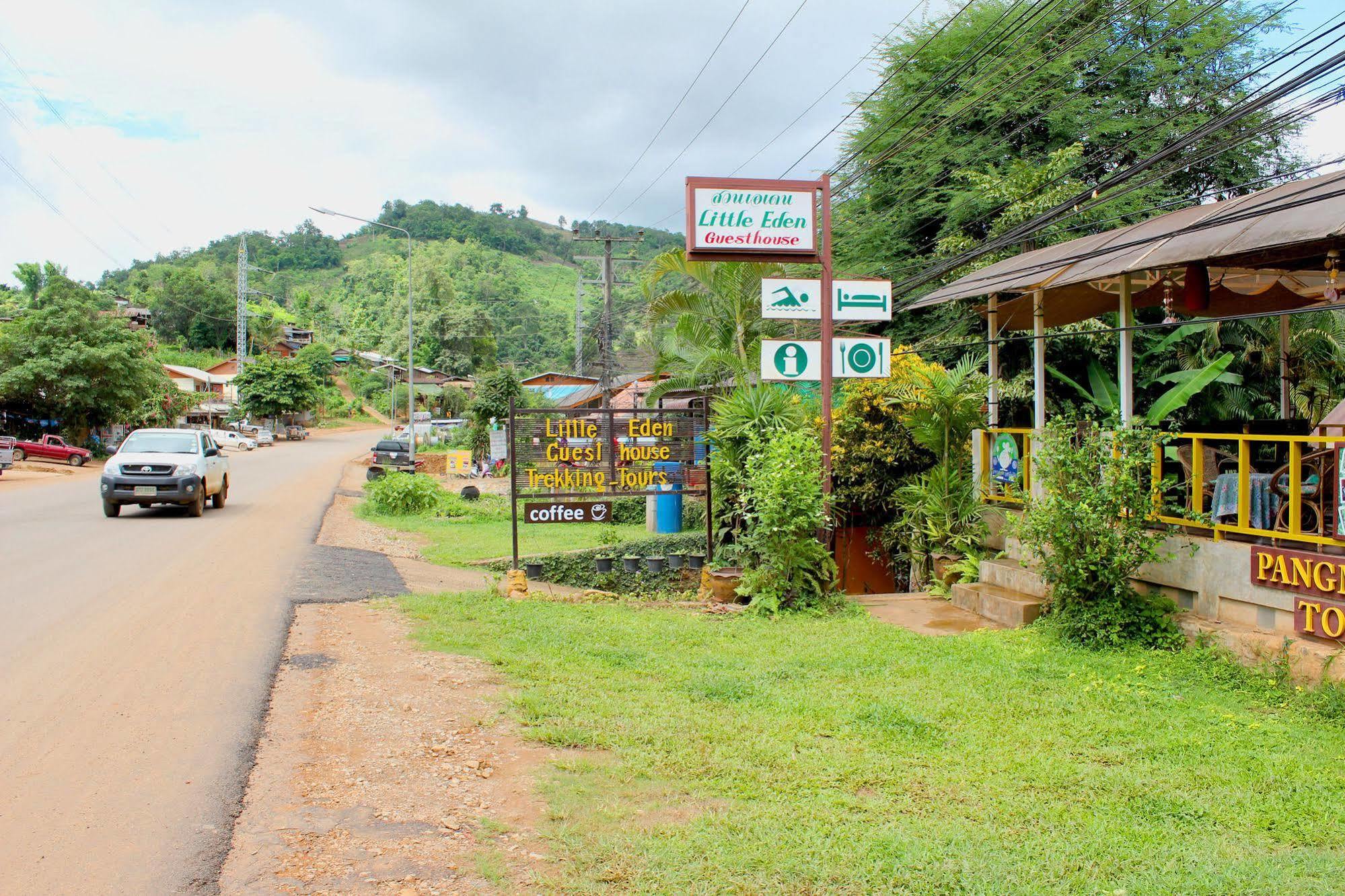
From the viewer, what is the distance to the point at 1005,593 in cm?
1023

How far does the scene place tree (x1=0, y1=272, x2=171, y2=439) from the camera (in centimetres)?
3841

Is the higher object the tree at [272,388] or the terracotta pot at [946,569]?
the tree at [272,388]

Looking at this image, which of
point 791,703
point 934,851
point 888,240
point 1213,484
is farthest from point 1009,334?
point 934,851

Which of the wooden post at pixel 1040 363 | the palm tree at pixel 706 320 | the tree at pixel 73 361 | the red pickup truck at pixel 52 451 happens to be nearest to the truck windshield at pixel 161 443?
the palm tree at pixel 706 320

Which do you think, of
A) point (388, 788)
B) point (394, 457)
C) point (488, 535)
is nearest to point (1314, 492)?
point (388, 788)

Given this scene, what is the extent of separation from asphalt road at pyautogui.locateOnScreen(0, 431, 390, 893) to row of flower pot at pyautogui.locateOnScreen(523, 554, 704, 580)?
3179 millimetres

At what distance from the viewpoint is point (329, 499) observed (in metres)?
25.5

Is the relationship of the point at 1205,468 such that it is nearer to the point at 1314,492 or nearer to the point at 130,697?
the point at 1314,492

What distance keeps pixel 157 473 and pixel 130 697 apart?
43.1ft

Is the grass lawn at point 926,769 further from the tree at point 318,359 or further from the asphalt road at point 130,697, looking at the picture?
the tree at point 318,359

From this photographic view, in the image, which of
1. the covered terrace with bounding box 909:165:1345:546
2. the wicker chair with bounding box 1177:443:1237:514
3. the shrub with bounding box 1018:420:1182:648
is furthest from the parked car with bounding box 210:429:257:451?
the wicker chair with bounding box 1177:443:1237:514

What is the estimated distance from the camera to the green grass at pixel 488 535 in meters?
16.8

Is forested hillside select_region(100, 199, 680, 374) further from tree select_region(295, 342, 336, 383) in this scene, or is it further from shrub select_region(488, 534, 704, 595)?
shrub select_region(488, 534, 704, 595)

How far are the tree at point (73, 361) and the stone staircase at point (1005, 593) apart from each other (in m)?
38.9
